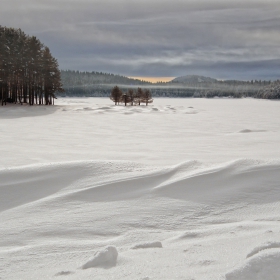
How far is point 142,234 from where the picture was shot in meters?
2.58

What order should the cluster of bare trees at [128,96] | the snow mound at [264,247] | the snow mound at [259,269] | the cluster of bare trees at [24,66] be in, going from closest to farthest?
the snow mound at [259,269]
the snow mound at [264,247]
the cluster of bare trees at [24,66]
the cluster of bare trees at [128,96]

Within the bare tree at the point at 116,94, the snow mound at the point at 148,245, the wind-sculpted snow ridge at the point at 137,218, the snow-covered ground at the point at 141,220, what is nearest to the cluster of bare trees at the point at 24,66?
the bare tree at the point at 116,94

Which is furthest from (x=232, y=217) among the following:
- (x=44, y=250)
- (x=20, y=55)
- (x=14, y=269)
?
(x=20, y=55)

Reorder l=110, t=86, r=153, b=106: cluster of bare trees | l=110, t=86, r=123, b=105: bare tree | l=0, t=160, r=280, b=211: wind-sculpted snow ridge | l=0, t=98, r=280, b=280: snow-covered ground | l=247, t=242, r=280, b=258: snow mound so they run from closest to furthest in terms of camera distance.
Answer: l=0, t=98, r=280, b=280: snow-covered ground, l=247, t=242, r=280, b=258: snow mound, l=0, t=160, r=280, b=211: wind-sculpted snow ridge, l=110, t=86, r=123, b=105: bare tree, l=110, t=86, r=153, b=106: cluster of bare trees

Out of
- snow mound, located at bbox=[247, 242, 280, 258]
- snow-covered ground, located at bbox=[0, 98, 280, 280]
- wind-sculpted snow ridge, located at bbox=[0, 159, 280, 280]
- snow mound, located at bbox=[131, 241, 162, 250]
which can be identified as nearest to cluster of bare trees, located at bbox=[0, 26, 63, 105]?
snow-covered ground, located at bbox=[0, 98, 280, 280]

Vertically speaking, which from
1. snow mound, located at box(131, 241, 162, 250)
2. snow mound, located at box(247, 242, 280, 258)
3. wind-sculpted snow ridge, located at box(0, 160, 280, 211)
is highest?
wind-sculpted snow ridge, located at box(0, 160, 280, 211)

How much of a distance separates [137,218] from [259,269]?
1.33 metres

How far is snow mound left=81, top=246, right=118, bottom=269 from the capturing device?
2.04m

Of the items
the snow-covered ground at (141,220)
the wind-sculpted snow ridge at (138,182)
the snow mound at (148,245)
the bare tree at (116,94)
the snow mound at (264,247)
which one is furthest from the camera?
the bare tree at (116,94)

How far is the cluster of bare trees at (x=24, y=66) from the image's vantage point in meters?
31.5

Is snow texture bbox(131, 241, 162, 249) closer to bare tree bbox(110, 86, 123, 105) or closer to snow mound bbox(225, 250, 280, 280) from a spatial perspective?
snow mound bbox(225, 250, 280, 280)

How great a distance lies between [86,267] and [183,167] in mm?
2600

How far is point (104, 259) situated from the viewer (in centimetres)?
208

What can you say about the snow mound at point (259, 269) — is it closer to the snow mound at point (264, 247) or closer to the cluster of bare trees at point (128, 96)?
the snow mound at point (264, 247)
